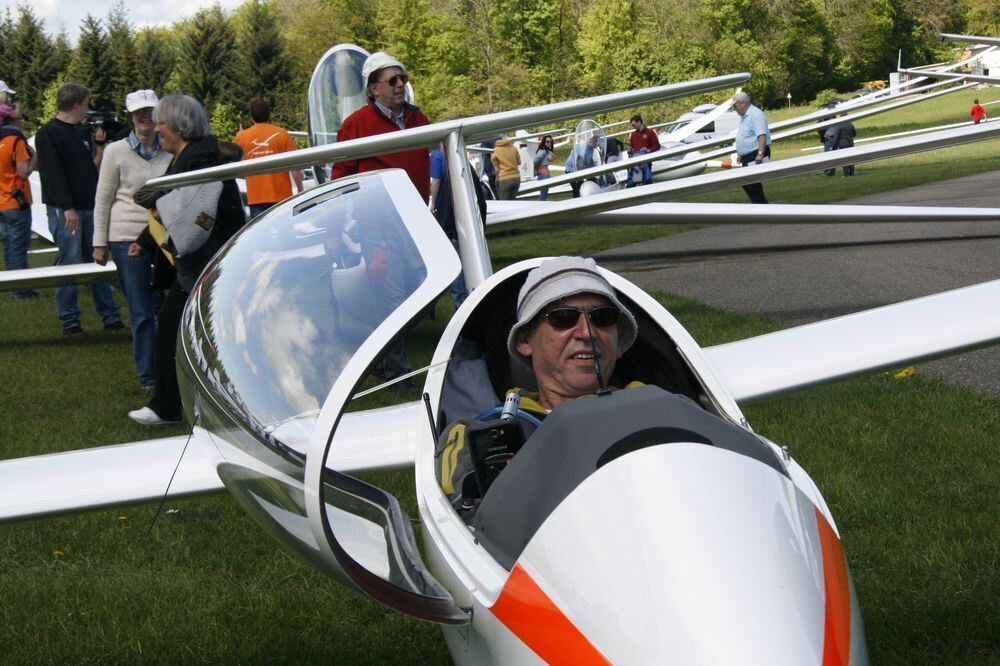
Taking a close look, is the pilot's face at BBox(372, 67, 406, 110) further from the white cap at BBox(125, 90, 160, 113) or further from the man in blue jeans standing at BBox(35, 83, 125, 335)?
the man in blue jeans standing at BBox(35, 83, 125, 335)

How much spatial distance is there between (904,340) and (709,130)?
3844cm

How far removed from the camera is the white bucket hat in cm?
305

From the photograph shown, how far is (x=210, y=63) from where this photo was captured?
68.6 m

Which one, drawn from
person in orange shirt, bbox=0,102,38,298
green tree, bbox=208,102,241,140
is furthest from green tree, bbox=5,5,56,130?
person in orange shirt, bbox=0,102,38,298

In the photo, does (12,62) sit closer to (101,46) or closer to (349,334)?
(101,46)

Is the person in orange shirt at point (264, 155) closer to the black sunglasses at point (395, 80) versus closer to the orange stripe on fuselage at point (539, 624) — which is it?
the black sunglasses at point (395, 80)

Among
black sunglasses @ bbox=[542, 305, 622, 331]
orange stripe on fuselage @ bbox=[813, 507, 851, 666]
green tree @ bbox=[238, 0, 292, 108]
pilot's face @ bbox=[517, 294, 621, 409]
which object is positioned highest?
green tree @ bbox=[238, 0, 292, 108]

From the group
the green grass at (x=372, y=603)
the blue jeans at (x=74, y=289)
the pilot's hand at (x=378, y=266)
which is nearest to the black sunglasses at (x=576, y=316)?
the pilot's hand at (x=378, y=266)

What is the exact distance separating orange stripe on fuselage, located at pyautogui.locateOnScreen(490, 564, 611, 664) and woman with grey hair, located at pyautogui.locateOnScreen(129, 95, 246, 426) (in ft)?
14.1

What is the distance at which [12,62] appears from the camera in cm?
6944

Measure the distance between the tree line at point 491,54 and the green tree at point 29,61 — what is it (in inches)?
3.0

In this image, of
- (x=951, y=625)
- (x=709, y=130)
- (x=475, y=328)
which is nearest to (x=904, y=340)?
(x=951, y=625)

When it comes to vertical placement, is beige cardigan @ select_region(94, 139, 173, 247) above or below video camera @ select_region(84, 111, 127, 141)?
below

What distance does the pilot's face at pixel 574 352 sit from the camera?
122 inches
